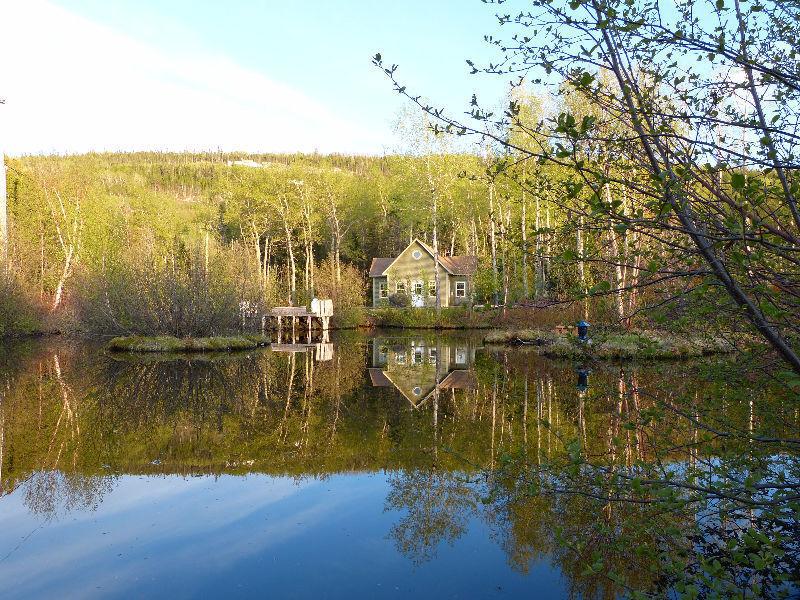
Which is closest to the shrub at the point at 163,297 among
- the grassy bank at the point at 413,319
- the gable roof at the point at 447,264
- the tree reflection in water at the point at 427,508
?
the grassy bank at the point at 413,319

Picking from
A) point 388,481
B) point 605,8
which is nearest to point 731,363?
point 605,8

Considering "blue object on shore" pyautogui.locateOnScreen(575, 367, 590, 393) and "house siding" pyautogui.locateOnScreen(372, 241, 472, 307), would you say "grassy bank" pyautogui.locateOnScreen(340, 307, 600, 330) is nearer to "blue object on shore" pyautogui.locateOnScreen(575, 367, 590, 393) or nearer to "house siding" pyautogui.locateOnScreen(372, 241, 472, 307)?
"house siding" pyautogui.locateOnScreen(372, 241, 472, 307)

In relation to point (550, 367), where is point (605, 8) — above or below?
above

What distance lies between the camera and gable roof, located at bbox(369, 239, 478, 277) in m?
48.2

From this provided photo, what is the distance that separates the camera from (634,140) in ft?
10.9

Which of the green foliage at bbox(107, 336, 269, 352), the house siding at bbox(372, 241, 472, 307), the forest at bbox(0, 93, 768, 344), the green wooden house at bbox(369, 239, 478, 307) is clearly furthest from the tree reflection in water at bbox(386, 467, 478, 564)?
the house siding at bbox(372, 241, 472, 307)

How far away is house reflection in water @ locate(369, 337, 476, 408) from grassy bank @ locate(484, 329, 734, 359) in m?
2.26

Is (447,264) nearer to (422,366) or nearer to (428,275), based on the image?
(428,275)

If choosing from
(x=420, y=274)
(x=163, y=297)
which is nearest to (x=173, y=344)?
(x=163, y=297)

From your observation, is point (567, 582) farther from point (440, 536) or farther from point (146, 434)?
point (146, 434)

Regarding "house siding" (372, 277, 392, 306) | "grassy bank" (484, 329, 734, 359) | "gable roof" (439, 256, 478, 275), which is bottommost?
"grassy bank" (484, 329, 734, 359)

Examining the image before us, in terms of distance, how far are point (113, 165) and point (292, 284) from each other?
91.2 metres

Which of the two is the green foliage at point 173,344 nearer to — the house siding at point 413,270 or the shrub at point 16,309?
the shrub at point 16,309

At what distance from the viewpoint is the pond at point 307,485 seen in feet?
18.7
